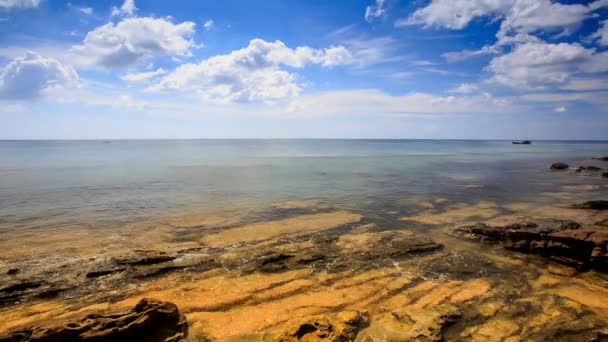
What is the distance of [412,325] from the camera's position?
7.77 meters

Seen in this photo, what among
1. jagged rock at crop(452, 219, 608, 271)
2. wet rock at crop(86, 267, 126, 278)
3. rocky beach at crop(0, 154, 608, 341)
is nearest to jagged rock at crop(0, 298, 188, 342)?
rocky beach at crop(0, 154, 608, 341)

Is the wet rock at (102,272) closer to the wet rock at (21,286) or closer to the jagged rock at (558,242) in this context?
the wet rock at (21,286)

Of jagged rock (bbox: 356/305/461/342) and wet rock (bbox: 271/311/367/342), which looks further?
jagged rock (bbox: 356/305/461/342)

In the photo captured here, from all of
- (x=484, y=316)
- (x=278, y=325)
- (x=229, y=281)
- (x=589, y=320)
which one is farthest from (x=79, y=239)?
(x=589, y=320)

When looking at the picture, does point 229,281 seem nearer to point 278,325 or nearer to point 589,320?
point 278,325

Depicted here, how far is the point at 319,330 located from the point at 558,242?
11.4 m

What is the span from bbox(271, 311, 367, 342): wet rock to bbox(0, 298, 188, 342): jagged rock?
100 inches

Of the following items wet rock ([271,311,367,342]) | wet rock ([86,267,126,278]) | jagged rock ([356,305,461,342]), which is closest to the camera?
wet rock ([271,311,367,342])

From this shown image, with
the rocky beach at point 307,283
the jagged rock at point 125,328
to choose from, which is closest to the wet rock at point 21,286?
the rocky beach at point 307,283

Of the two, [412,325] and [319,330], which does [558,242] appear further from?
[319,330]

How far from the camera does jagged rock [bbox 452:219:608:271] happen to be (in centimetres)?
1172

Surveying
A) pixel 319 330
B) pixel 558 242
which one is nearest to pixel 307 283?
pixel 319 330

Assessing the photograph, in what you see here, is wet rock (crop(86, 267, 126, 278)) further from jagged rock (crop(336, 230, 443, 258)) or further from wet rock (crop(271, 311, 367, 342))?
jagged rock (crop(336, 230, 443, 258))

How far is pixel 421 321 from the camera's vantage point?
791cm
